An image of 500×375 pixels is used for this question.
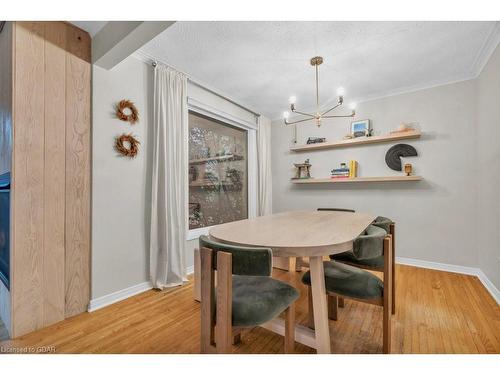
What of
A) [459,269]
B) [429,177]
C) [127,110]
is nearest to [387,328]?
[459,269]

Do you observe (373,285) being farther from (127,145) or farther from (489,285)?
(127,145)

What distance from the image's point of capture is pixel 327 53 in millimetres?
2297

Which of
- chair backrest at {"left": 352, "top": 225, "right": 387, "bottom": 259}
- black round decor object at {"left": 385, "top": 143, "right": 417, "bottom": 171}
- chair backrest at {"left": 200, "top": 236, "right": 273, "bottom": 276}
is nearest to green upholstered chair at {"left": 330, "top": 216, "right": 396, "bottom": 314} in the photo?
chair backrest at {"left": 352, "top": 225, "right": 387, "bottom": 259}

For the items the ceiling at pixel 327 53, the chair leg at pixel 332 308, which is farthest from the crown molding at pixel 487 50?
the chair leg at pixel 332 308

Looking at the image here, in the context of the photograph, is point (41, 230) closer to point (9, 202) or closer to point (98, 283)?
point (9, 202)

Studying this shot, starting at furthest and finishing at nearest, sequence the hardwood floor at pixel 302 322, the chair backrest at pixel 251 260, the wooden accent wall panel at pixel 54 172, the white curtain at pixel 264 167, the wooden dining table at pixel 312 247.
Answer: the white curtain at pixel 264 167 < the wooden accent wall panel at pixel 54 172 < the hardwood floor at pixel 302 322 < the wooden dining table at pixel 312 247 < the chair backrest at pixel 251 260

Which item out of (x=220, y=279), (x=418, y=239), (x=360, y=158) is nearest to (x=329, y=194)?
(x=360, y=158)

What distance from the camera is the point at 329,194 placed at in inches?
147

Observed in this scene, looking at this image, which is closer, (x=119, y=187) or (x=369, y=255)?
(x=369, y=255)

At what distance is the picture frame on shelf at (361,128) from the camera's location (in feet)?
11.0

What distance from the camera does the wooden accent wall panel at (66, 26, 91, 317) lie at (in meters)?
1.83

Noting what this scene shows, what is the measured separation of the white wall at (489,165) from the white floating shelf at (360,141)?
628mm

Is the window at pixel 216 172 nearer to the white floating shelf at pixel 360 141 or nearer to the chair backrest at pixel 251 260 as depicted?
the white floating shelf at pixel 360 141

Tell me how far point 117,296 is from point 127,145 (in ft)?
4.64
